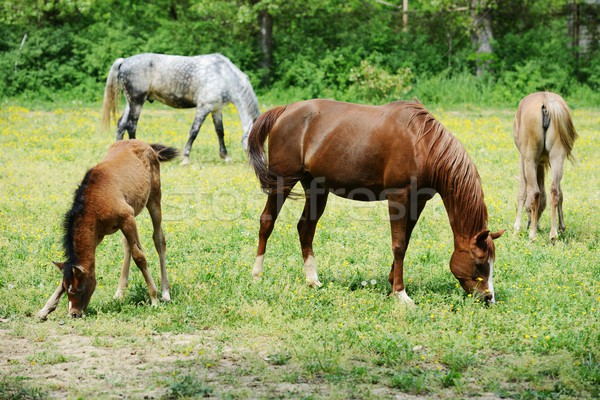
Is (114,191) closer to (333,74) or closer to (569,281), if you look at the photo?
(569,281)

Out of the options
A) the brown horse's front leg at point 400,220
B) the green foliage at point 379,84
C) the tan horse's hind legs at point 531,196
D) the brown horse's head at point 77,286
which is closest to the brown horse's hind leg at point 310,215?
the brown horse's front leg at point 400,220

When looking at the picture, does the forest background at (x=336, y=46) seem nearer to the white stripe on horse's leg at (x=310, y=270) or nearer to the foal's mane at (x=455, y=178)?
the white stripe on horse's leg at (x=310, y=270)

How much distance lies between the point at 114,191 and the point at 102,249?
2235 mm

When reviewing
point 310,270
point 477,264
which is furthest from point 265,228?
point 477,264

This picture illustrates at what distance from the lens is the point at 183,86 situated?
14641mm

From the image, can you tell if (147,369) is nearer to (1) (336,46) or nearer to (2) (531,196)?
(2) (531,196)

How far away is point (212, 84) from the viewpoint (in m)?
14.6

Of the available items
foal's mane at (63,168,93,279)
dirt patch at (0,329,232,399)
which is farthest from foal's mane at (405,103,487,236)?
foal's mane at (63,168,93,279)

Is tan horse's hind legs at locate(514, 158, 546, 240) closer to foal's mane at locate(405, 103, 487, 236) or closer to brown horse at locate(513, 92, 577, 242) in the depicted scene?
brown horse at locate(513, 92, 577, 242)

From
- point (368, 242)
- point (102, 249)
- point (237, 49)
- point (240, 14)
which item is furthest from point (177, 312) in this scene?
point (237, 49)

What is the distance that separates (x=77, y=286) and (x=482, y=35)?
820 inches

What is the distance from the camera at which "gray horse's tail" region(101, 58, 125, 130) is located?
14695mm

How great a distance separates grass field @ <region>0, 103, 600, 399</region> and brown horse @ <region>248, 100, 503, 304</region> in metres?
0.45

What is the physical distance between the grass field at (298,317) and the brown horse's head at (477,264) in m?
0.16
